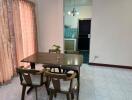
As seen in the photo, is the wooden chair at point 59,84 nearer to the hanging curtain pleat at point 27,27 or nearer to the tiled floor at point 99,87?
the tiled floor at point 99,87

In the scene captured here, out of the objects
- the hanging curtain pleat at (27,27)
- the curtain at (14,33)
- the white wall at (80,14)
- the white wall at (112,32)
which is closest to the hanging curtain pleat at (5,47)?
the curtain at (14,33)

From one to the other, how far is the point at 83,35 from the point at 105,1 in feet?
8.62

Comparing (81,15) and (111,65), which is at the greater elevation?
(81,15)

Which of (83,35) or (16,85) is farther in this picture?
(83,35)

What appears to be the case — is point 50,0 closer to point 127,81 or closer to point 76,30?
point 76,30

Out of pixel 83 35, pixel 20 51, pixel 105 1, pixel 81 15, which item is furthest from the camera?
pixel 81 15

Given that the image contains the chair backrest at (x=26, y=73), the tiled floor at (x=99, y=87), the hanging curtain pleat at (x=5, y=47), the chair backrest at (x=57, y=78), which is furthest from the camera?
the hanging curtain pleat at (x=5, y=47)

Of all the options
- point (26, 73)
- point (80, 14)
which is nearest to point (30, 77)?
point (26, 73)

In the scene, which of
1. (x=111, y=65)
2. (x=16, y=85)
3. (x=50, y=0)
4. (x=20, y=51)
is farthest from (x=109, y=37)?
(x=16, y=85)

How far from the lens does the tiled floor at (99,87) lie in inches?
99.7

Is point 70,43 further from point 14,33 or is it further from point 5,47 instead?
point 5,47

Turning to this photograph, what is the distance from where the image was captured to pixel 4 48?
9.83ft

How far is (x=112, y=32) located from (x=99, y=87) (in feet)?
6.26

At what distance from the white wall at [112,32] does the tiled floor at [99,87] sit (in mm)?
538
